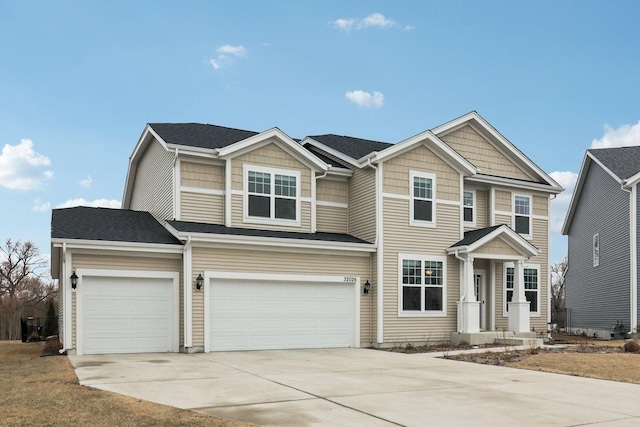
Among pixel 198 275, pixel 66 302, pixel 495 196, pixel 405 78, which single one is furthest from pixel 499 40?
pixel 66 302

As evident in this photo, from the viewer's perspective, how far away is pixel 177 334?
57.5 ft

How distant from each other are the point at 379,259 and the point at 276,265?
3.44 meters

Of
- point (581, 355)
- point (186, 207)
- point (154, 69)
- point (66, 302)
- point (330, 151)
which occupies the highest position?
point (154, 69)

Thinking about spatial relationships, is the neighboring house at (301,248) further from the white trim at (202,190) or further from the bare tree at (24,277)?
the bare tree at (24,277)

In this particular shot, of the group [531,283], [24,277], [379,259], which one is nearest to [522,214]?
[531,283]

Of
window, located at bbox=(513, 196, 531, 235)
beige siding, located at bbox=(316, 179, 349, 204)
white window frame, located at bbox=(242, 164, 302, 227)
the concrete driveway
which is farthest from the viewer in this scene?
window, located at bbox=(513, 196, 531, 235)

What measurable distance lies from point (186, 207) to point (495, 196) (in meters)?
11.6

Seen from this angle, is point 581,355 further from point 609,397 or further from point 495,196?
point 495,196

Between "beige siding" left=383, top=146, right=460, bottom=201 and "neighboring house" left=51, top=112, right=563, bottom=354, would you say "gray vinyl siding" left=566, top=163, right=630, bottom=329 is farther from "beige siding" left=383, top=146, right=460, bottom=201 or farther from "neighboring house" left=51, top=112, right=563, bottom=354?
"beige siding" left=383, top=146, right=460, bottom=201

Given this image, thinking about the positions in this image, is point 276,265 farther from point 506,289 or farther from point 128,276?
point 506,289

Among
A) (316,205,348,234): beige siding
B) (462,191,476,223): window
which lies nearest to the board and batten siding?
(316,205,348,234): beige siding

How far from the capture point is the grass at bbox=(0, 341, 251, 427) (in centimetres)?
754

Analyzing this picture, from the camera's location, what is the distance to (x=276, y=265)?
1867 cm

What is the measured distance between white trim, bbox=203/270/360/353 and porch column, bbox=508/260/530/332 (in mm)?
5803
